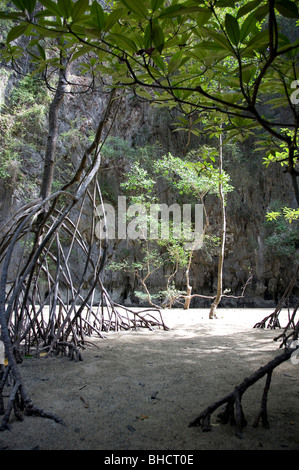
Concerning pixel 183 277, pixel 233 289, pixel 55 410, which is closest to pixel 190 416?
pixel 55 410

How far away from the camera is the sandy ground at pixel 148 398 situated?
84 centimetres

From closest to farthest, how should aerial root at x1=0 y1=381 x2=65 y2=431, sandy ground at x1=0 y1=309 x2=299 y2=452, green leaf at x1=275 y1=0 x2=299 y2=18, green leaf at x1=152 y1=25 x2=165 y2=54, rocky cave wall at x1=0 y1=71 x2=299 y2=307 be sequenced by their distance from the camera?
green leaf at x1=275 y1=0 x2=299 y2=18 < green leaf at x1=152 y1=25 x2=165 y2=54 < sandy ground at x1=0 y1=309 x2=299 y2=452 < aerial root at x1=0 y1=381 x2=65 y2=431 < rocky cave wall at x1=0 y1=71 x2=299 y2=307

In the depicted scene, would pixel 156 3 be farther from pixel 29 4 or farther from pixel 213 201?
pixel 213 201

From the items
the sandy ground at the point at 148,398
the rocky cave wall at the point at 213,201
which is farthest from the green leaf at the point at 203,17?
the rocky cave wall at the point at 213,201

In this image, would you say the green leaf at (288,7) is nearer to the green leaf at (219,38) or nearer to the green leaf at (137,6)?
the green leaf at (219,38)

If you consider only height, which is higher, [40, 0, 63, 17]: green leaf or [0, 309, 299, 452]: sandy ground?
[40, 0, 63, 17]: green leaf

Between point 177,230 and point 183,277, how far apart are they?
9.54 feet

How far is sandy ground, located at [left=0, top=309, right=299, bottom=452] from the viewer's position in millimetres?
841

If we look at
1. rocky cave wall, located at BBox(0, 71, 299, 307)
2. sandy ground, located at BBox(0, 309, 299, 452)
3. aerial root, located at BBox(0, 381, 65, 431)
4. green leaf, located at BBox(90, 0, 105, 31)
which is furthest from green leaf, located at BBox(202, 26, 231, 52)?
rocky cave wall, located at BBox(0, 71, 299, 307)

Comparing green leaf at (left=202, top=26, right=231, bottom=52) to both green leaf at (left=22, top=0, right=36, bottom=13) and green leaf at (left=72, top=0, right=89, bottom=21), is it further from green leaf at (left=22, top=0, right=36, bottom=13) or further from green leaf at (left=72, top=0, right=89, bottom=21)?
green leaf at (left=22, top=0, right=36, bottom=13)

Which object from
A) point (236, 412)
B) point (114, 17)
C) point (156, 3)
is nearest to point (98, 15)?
point (114, 17)

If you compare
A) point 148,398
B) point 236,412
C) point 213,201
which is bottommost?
point 148,398

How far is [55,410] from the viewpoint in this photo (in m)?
1.08

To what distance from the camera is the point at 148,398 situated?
1.20m
